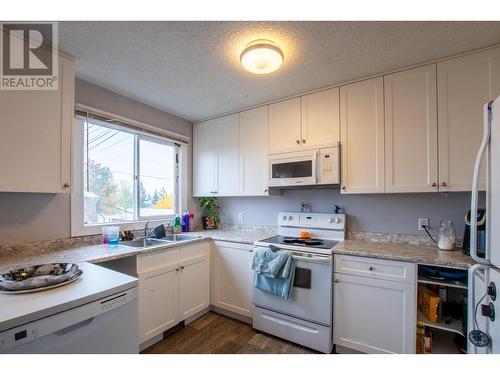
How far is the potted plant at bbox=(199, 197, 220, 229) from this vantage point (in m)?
3.11

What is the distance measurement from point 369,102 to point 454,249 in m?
1.35

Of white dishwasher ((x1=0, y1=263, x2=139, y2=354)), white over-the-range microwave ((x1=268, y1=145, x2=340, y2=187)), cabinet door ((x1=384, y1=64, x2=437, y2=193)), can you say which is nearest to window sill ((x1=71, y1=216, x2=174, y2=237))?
white dishwasher ((x1=0, y1=263, x2=139, y2=354))

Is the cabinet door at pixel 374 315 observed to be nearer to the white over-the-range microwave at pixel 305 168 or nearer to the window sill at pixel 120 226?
the white over-the-range microwave at pixel 305 168

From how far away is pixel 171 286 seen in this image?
2105mm

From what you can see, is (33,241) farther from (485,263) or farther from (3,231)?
(485,263)

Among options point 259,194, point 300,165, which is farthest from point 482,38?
point 259,194

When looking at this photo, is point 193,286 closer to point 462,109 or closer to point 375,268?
point 375,268

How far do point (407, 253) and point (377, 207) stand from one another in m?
0.59

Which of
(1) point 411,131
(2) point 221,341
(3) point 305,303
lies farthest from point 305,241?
(1) point 411,131

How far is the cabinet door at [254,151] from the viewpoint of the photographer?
256 centimetres

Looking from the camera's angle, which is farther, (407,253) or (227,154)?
(227,154)

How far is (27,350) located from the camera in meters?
0.88

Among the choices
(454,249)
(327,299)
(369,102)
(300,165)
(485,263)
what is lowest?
(327,299)
